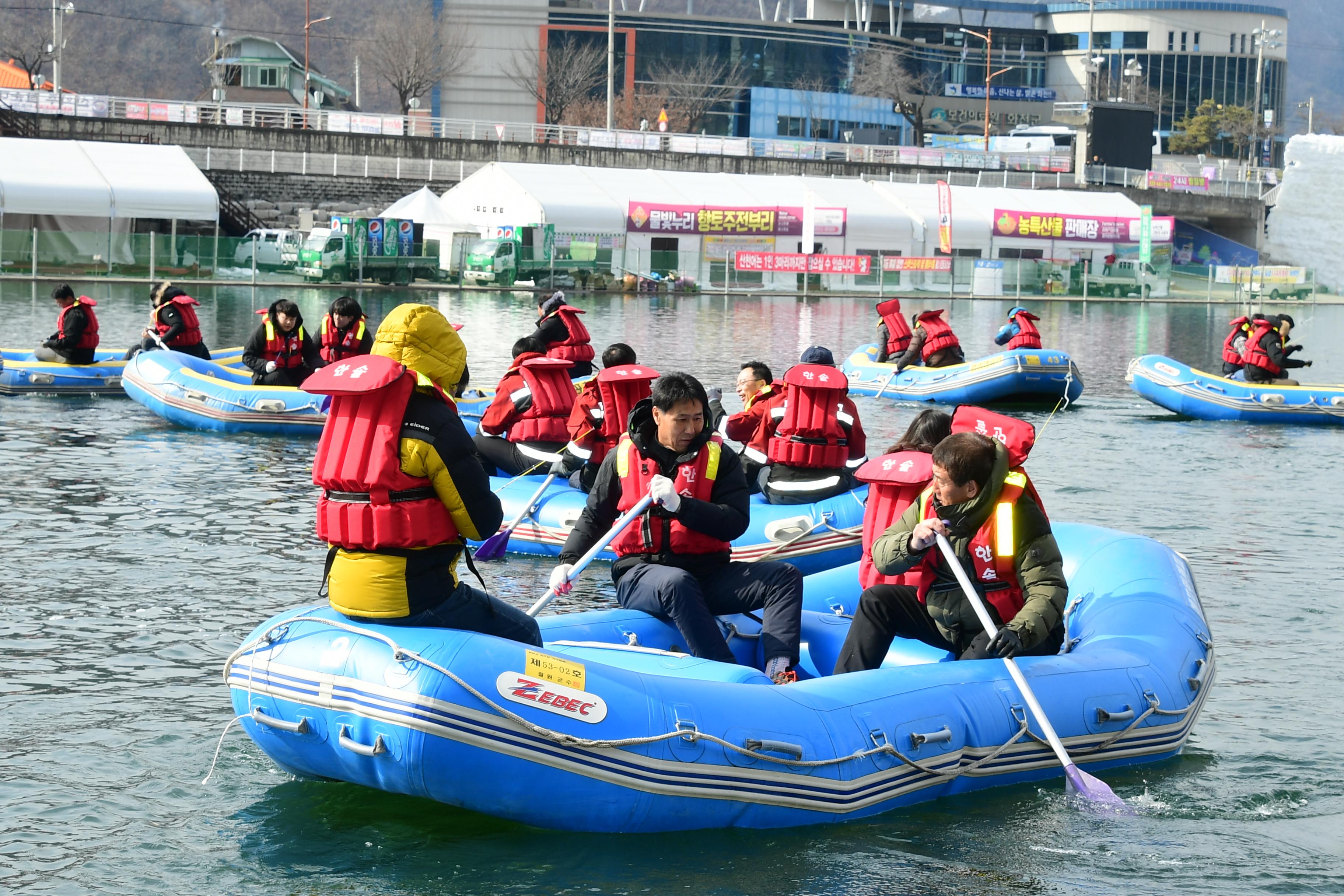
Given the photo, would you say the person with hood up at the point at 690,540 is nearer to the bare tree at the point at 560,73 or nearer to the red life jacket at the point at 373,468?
the red life jacket at the point at 373,468

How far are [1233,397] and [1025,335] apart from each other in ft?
9.21

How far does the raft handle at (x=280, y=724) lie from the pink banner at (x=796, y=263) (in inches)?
1570

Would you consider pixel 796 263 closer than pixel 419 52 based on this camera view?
Yes

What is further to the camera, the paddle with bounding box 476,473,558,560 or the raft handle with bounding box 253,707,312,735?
the paddle with bounding box 476,473,558,560

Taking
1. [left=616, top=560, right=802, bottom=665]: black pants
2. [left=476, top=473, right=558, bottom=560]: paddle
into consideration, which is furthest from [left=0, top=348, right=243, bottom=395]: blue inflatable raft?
[left=616, top=560, right=802, bottom=665]: black pants

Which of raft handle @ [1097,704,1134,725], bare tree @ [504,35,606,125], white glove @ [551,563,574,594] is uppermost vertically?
bare tree @ [504,35,606,125]

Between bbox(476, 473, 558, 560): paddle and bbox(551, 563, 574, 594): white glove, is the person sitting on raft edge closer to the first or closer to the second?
bbox(551, 563, 574, 594): white glove

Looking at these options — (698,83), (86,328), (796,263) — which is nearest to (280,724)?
(86,328)

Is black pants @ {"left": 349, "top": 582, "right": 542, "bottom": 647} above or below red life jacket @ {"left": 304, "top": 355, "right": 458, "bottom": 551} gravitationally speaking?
below

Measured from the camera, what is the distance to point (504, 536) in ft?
34.7

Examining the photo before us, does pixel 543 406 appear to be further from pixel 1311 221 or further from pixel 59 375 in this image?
pixel 1311 221

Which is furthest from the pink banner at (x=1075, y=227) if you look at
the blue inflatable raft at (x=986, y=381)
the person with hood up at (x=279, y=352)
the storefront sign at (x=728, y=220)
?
the person with hood up at (x=279, y=352)

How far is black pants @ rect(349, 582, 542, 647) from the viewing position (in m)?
5.80

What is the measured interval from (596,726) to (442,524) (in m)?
0.92
